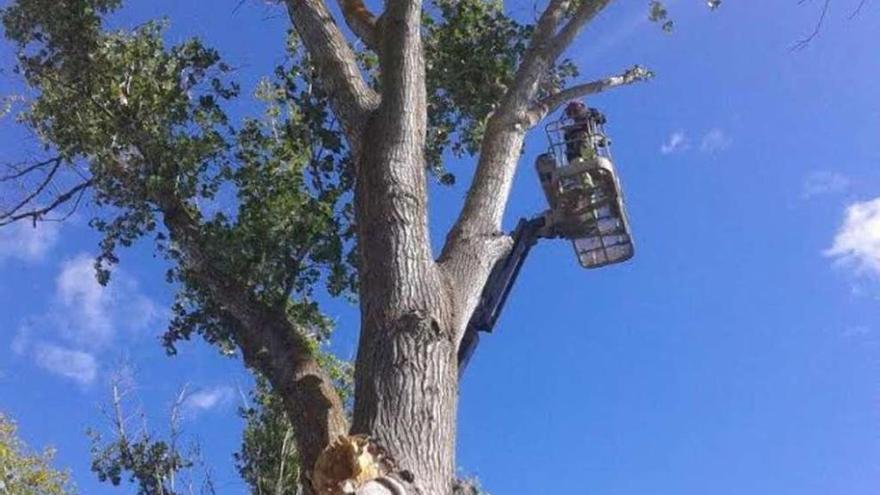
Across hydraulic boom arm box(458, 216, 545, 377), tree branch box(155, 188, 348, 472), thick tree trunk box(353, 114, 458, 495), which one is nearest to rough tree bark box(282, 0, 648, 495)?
thick tree trunk box(353, 114, 458, 495)

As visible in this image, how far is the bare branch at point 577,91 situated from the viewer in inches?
257

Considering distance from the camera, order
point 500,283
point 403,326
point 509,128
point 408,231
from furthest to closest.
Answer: point 500,283
point 509,128
point 408,231
point 403,326

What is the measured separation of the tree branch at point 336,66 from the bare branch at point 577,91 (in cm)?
117

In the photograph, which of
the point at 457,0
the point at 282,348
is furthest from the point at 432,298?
the point at 457,0

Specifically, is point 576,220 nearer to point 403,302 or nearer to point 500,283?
point 500,283

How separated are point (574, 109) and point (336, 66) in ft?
7.90

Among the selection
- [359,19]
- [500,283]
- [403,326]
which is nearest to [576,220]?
[500,283]

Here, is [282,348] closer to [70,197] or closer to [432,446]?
[432,446]

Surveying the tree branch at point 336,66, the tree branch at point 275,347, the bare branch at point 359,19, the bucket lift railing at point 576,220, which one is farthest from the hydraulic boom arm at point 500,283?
the bare branch at point 359,19

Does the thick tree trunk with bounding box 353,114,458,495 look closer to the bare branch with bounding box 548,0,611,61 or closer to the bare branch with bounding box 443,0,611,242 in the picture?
the bare branch with bounding box 443,0,611,242

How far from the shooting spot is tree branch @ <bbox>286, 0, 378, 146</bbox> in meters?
5.52

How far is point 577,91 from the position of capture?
738cm

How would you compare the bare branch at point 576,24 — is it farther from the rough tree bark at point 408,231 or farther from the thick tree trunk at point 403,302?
the thick tree trunk at point 403,302

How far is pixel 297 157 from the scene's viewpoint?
906cm
